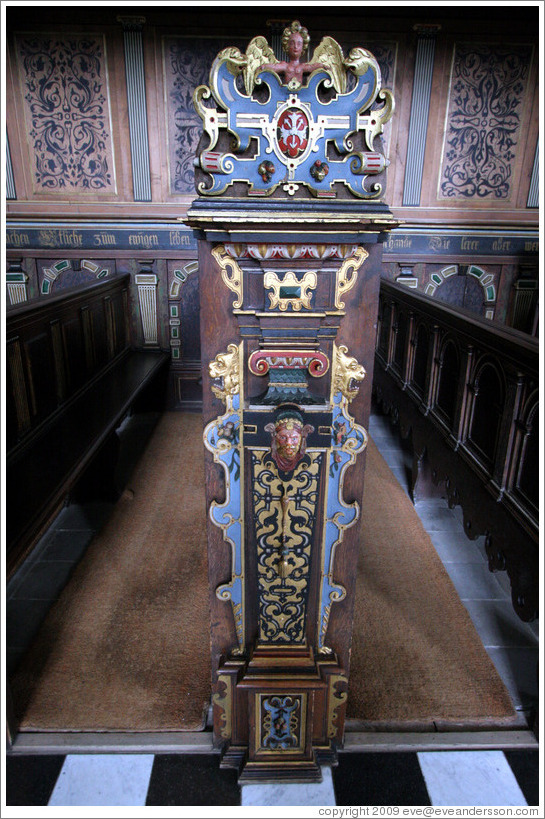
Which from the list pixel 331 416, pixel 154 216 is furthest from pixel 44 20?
pixel 331 416

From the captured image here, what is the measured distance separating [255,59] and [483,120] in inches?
183

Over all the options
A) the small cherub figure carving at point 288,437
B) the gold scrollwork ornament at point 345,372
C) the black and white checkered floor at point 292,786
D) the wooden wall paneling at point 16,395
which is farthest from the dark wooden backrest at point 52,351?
the gold scrollwork ornament at point 345,372

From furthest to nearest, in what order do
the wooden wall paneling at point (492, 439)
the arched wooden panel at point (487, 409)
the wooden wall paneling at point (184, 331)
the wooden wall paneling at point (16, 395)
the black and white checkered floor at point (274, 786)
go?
the wooden wall paneling at point (184, 331)
the wooden wall paneling at point (16, 395)
the arched wooden panel at point (487, 409)
the wooden wall paneling at point (492, 439)
the black and white checkered floor at point (274, 786)

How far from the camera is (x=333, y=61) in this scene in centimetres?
124

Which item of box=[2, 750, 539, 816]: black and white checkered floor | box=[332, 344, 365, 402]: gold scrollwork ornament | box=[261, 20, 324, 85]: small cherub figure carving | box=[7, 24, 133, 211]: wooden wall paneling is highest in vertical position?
box=[7, 24, 133, 211]: wooden wall paneling

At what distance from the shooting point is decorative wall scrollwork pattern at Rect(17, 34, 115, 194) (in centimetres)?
463

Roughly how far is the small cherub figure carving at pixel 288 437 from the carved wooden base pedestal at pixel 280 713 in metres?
0.73

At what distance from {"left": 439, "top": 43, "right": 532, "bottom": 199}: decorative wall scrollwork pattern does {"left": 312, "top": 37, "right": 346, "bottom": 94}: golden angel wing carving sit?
434cm

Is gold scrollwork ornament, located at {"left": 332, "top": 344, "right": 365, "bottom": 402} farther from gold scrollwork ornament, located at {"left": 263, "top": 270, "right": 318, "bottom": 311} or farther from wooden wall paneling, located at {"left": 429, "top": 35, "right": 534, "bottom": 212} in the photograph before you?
wooden wall paneling, located at {"left": 429, "top": 35, "right": 534, "bottom": 212}

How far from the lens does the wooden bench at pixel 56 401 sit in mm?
2400

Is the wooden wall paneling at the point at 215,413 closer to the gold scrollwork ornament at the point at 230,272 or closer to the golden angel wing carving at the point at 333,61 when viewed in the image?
the gold scrollwork ornament at the point at 230,272

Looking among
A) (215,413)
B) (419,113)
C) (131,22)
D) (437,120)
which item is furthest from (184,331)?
(215,413)

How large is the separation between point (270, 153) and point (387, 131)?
4271mm

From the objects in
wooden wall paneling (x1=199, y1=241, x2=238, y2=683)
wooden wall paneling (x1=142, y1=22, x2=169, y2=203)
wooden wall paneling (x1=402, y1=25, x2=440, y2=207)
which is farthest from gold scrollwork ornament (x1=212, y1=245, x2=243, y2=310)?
wooden wall paneling (x1=402, y1=25, x2=440, y2=207)
